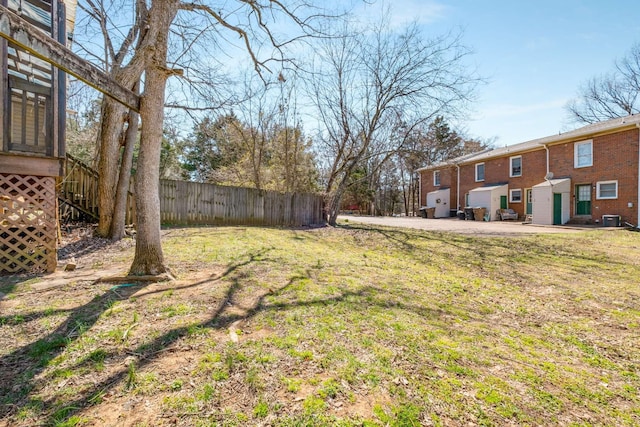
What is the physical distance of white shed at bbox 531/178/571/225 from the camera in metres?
15.9

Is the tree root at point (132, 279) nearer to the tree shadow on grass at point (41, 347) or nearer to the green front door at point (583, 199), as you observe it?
the tree shadow on grass at point (41, 347)

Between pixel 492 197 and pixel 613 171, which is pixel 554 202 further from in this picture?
pixel 492 197

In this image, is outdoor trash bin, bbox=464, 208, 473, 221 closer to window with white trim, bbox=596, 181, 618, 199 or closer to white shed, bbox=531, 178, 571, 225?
white shed, bbox=531, 178, 571, 225

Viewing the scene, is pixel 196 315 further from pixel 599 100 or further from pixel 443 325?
pixel 599 100

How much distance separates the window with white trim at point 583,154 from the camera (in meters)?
15.5

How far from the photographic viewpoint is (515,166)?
19750 mm

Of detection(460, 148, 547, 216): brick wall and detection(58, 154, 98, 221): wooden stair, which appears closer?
detection(58, 154, 98, 221): wooden stair

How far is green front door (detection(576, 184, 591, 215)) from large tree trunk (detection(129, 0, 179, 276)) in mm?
19627

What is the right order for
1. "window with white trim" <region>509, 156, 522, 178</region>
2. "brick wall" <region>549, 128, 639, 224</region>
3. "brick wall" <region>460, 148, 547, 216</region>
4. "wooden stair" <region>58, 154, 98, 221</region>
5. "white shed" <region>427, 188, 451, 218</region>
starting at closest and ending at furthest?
1. "wooden stair" <region>58, 154, 98, 221</region>
2. "brick wall" <region>549, 128, 639, 224</region>
3. "brick wall" <region>460, 148, 547, 216</region>
4. "window with white trim" <region>509, 156, 522, 178</region>
5. "white shed" <region>427, 188, 451, 218</region>

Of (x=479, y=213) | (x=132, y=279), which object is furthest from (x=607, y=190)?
(x=132, y=279)

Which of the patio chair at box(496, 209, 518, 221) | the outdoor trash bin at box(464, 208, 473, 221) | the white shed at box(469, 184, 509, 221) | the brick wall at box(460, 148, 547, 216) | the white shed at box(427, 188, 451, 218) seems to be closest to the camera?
the brick wall at box(460, 148, 547, 216)

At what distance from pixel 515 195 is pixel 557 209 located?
11.6ft

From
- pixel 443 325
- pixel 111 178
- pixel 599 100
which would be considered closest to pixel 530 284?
pixel 443 325

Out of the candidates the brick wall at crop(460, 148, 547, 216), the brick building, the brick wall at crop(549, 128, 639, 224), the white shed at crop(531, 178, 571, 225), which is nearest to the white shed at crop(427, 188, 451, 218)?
the brick wall at crop(460, 148, 547, 216)
